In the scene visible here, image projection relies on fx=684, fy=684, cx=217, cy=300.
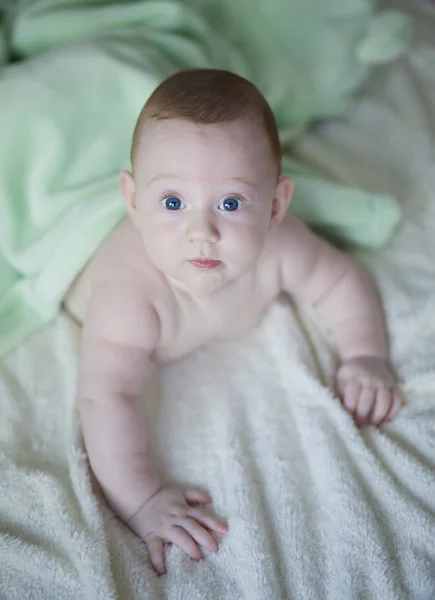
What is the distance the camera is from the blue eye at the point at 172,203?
2.60 ft

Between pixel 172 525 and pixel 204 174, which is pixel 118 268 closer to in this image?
pixel 204 174

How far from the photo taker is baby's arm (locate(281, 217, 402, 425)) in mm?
957

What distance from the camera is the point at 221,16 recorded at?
1.25 meters

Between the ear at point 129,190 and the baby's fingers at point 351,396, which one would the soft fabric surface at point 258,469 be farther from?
the ear at point 129,190

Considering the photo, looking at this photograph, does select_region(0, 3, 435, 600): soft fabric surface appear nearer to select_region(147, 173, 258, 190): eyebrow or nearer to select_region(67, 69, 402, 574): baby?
select_region(67, 69, 402, 574): baby

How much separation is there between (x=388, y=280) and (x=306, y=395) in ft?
0.83

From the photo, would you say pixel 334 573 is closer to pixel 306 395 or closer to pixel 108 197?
pixel 306 395

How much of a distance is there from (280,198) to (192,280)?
0.16 meters

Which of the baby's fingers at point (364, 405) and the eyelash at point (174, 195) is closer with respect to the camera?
the eyelash at point (174, 195)

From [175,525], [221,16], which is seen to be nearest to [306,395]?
[175,525]

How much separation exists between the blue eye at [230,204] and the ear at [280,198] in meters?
0.09

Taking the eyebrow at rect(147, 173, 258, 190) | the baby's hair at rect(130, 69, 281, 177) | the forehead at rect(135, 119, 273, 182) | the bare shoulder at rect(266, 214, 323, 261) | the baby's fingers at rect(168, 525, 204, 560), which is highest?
the baby's hair at rect(130, 69, 281, 177)

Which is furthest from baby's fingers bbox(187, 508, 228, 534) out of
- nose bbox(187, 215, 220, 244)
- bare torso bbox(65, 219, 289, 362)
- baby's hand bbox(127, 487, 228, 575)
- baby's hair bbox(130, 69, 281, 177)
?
baby's hair bbox(130, 69, 281, 177)

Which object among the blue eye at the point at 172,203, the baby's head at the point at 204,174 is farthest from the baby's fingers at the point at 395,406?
the blue eye at the point at 172,203
